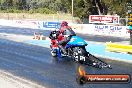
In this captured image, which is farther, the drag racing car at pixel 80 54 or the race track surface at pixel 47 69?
the drag racing car at pixel 80 54

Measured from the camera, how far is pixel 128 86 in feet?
40.1

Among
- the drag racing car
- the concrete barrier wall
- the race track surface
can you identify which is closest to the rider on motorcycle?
the drag racing car

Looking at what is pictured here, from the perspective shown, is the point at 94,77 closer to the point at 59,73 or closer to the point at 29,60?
the point at 59,73

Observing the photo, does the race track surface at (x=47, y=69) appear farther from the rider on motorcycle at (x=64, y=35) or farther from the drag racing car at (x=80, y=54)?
the rider on motorcycle at (x=64, y=35)

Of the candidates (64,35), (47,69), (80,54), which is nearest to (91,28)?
(64,35)

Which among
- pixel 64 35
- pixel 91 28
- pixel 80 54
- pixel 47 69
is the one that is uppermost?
pixel 64 35

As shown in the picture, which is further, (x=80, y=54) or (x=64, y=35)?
(x=64, y=35)

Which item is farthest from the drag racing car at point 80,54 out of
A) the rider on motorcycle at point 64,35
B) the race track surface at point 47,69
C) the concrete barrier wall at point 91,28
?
the concrete barrier wall at point 91,28

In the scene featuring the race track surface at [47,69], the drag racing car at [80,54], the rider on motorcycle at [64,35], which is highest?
the rider on motorcycle at [64,35]

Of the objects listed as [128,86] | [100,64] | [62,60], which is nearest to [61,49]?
[62,60]

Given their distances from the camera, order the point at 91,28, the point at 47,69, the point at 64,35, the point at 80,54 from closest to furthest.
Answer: the point at 47,69 → the point at 80,54 → the point at 64,35 → the point at 91,28

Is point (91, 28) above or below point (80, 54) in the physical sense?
below

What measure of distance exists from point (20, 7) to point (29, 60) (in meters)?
107

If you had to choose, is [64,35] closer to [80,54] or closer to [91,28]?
[80,54]
